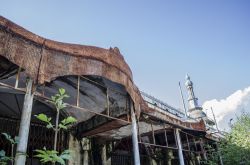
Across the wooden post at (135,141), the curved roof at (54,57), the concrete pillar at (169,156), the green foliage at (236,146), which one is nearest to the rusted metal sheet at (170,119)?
the wooden post at (135,141)

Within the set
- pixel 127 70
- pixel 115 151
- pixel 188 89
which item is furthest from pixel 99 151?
pixel 188 89

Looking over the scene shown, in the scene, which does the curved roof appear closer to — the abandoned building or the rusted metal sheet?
the abandoned building

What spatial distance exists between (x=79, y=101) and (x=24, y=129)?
420 centimetres

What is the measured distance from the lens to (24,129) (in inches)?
208

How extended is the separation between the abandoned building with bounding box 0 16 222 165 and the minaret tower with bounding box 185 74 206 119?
52.3 ft

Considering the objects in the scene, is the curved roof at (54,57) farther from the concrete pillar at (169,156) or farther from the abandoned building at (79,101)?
the concrete pillar at (169,156)

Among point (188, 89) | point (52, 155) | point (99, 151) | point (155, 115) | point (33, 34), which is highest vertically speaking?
point (188, 89)

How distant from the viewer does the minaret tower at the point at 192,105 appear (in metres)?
30.6

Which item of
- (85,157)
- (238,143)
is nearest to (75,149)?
(85,157)

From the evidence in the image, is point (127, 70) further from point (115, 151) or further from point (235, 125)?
point (235, 125)

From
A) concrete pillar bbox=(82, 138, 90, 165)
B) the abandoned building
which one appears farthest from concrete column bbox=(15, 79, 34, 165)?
concrete pillar bbox=(82, 138, 90, 165)

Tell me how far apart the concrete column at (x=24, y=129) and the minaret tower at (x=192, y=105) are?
2658 cm

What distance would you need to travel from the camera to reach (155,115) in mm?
10586

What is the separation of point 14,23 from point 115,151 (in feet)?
31.2
